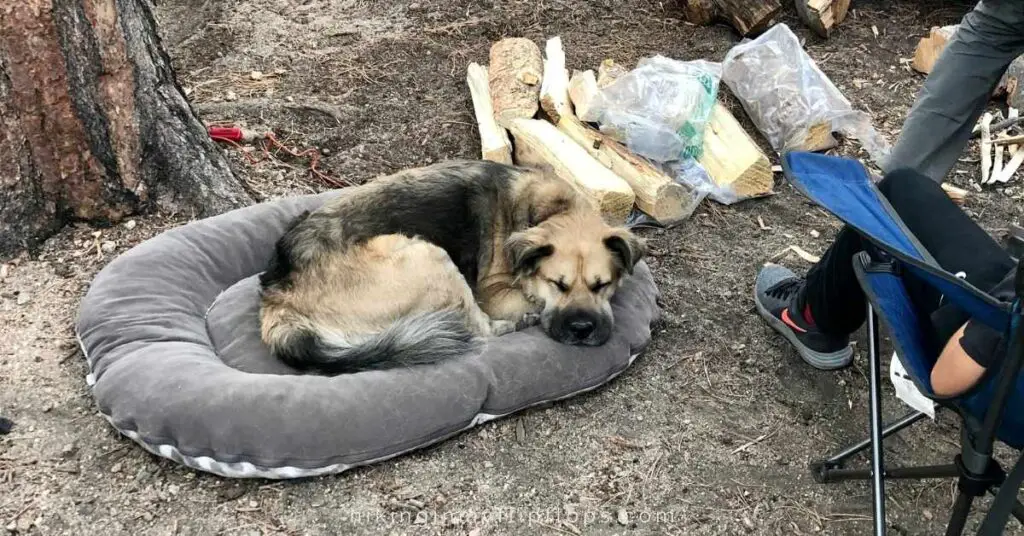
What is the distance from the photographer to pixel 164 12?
24.3 ft

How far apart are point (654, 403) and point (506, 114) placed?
102 inches

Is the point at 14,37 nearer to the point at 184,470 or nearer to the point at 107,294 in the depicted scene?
the point at 107,294

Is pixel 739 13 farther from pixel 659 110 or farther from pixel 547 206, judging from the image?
pixel 547 206

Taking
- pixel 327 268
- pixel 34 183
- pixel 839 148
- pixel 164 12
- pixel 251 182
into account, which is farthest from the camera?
pixel 164 12

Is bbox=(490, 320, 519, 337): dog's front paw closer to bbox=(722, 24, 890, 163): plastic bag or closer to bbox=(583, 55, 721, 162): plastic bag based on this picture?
bbox=(583, 55, 721, 162): plastic bag

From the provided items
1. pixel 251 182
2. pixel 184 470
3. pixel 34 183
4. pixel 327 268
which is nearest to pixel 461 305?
pixel 327 268

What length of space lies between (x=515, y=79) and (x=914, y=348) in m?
3.79

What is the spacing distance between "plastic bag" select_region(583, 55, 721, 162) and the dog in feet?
4.41

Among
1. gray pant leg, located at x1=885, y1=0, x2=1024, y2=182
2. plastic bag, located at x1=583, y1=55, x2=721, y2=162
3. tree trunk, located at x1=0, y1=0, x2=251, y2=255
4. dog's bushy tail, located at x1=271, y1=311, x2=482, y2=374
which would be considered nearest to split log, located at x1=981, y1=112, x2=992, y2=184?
gray pant leg, located at x1=885, y1=0, x2=1024, y2=182

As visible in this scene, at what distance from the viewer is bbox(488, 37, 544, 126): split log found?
5.74 m

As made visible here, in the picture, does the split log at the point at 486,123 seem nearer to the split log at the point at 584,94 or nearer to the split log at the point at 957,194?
the split log at the point at 584,94

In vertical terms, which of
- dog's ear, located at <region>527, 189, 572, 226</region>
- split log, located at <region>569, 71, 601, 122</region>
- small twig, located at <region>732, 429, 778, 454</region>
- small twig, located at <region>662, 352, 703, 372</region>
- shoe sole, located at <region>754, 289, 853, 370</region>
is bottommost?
small twig, located at <region>662, 352, 703, 372</region>

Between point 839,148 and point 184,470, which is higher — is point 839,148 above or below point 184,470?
below

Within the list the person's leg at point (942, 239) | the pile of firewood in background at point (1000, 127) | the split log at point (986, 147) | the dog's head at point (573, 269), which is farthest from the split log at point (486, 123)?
the split log at point (986, 147)
